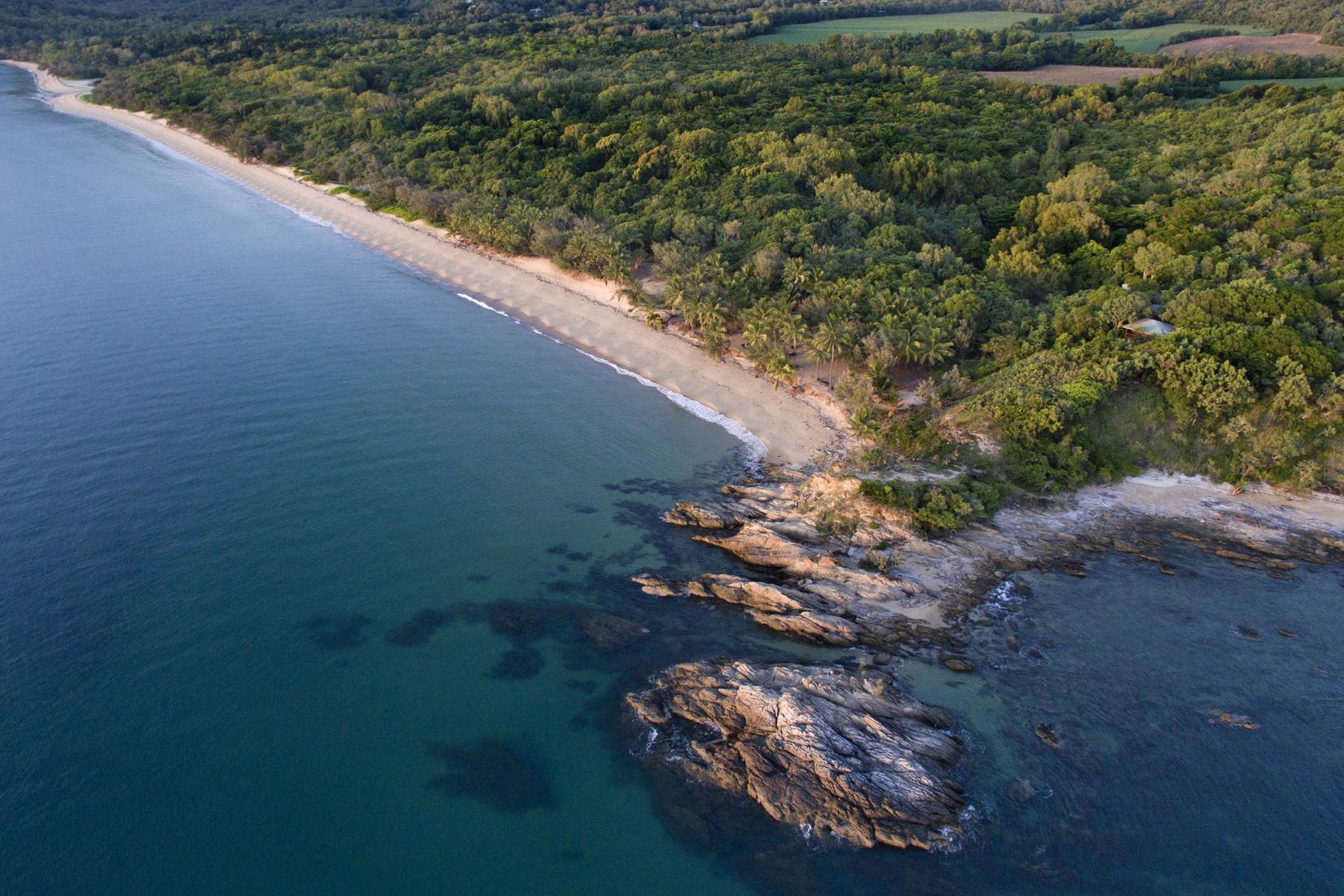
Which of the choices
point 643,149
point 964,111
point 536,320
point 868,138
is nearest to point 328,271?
point 536,320

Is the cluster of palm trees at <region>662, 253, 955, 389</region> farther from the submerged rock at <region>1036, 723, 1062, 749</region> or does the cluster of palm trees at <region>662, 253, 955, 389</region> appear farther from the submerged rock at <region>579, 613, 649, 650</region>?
the submerged rock at <region>1036, 723, 1062, 749</region>

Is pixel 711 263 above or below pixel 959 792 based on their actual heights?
above

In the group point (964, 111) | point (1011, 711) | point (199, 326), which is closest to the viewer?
point (1011, 711)

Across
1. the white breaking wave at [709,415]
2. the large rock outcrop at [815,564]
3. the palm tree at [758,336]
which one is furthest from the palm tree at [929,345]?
the large rock outcrop at [815,564]

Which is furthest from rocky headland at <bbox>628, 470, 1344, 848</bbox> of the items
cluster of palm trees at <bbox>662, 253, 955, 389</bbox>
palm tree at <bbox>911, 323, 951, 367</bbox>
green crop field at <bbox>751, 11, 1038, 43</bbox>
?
green crop field at <bbox>751, 11, 1038, 43</bbox>

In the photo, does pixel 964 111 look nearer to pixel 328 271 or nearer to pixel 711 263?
pixel 711 263

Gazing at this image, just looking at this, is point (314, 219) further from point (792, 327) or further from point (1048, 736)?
point (1048, 736)
